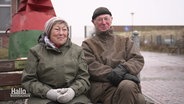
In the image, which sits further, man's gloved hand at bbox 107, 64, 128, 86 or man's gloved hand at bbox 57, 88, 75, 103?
man's gloved hand at bbox 107, 64, 128, 86

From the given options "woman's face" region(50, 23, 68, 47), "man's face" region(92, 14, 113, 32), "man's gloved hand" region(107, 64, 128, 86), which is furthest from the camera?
"man's face" region(92, 14, 113, 32)

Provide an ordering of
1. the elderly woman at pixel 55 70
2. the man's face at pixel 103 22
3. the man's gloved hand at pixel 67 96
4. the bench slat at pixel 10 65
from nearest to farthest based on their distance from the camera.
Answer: the man's gloved hand at pixel 67 96 < the elderly woman at pixel 55 70 < the man's face at pixel 103 22 < the bench slat at pixel 10 65

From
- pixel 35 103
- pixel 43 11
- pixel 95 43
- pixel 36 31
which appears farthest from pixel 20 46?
Result: pixel 35 103

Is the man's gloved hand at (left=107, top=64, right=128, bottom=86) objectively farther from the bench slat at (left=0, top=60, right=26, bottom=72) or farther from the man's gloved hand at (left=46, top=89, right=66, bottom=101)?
the bench slat at (left=0, top=60, right=26, bottom=72)

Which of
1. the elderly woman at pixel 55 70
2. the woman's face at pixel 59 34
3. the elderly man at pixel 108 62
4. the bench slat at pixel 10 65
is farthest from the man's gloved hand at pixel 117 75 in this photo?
the bench slat at pixel 10 65

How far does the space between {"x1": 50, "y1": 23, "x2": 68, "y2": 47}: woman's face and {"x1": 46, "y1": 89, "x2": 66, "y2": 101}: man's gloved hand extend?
1.69 ft

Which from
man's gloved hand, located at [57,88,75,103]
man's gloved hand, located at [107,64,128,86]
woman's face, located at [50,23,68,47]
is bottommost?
man's gloved hand, located at [57,88,75,103]

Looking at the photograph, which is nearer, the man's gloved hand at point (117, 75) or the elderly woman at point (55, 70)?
the elderly woman at point (55, 70)

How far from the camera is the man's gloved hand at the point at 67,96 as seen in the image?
11.4ft

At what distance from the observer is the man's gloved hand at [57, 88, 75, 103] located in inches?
137

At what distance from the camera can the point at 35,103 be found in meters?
3.58

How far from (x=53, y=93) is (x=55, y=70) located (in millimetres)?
271

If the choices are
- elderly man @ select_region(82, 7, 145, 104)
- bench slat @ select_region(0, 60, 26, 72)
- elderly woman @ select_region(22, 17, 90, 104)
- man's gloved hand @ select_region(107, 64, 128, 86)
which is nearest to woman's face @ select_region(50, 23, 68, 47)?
elderly woman @ select_region(22, 17, 90, 104)

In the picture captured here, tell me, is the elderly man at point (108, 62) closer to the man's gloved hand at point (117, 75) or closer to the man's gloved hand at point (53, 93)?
the man's gloved hand at point (117, 75)
